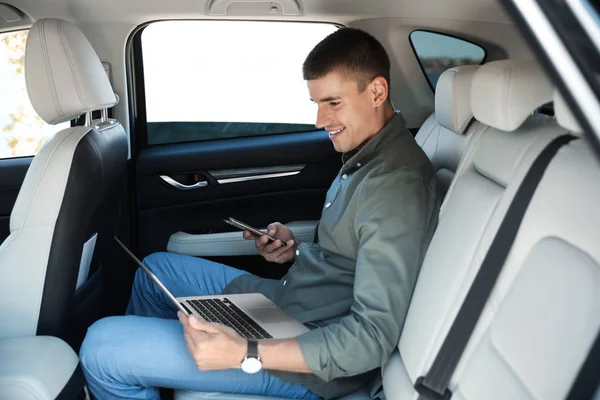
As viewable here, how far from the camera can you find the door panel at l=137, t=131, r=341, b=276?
294cm

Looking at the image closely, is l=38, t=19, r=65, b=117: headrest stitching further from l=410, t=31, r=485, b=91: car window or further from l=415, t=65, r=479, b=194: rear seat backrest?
l=410, t=31, r=485, b=91: car window

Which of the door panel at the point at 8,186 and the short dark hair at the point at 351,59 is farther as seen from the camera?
the door panel at the point at 8,186

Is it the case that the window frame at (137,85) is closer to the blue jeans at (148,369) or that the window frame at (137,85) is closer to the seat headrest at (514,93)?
the blue jeans at (148,369)

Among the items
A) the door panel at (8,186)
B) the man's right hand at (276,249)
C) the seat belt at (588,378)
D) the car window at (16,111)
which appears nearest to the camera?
the seat belt at (588,378)

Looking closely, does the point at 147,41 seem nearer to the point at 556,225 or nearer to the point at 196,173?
the point at 196,173

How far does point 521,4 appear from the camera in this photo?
0.80m

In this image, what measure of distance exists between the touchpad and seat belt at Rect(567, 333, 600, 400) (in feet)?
3.22

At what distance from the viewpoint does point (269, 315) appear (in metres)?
1.91

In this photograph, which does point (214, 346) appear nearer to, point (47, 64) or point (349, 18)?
point (47, 64)

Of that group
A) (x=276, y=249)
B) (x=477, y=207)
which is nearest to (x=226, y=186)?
(x=276, y=249)

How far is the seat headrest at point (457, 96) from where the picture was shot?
6.05 ft

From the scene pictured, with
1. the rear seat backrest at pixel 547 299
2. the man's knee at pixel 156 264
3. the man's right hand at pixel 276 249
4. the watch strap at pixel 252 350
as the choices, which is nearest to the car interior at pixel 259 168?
the rear seat backrest at pixel 547 299

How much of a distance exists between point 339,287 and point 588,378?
94cm

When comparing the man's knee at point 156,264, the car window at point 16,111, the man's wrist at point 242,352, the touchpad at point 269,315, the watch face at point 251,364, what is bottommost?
the man's knee at point 156,264
